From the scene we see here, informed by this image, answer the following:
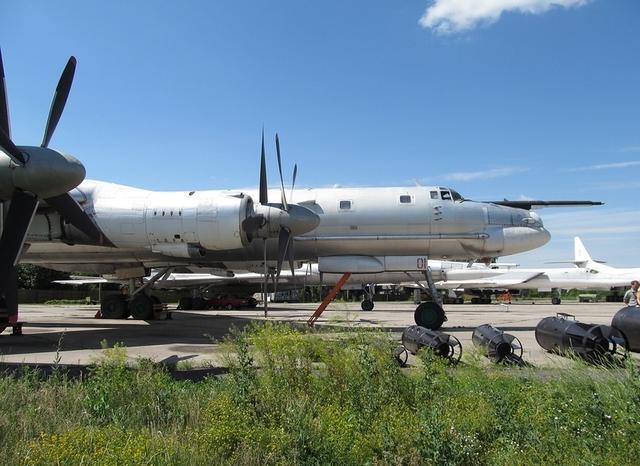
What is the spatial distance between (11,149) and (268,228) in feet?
22.2

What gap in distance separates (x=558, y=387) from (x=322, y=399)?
2.49 meters

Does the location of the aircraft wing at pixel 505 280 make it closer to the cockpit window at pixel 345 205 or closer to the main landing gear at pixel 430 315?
the main landing gear at pixel 430 315

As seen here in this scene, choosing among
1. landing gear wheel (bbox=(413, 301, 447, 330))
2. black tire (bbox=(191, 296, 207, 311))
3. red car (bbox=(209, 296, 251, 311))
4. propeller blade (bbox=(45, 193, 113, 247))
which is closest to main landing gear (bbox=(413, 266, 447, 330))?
landing gear wheel (bbox=(413, 301, 447, 330))

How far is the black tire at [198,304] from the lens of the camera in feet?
129

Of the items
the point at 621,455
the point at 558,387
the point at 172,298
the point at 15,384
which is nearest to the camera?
the point at 621,455

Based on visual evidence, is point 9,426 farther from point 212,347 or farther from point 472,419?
point 212,347

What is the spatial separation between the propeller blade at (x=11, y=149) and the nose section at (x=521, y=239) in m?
13.2

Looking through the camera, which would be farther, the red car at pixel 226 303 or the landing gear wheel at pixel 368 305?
the red car at pixel 226 303

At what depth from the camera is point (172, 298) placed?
217ft

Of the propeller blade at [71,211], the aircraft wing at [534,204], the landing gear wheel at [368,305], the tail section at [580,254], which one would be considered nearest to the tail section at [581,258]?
the tail section at [580,254]

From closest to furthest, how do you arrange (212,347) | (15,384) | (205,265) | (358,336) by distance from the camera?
(15,384)
(358,336)
(212,347)
(205,265)

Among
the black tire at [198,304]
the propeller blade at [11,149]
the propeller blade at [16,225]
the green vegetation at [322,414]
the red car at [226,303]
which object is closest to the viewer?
the green vegetation at [322,414]

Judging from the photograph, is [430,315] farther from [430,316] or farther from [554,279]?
[554,279]

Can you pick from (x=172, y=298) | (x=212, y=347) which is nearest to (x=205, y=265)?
(x=212, y=347)
